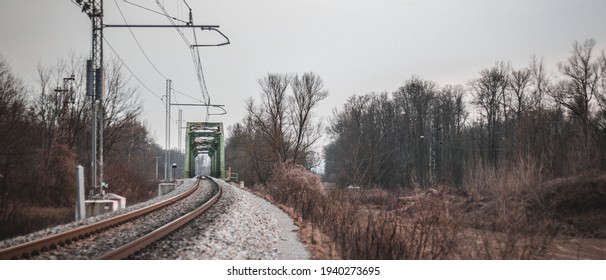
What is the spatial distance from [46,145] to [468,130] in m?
39.1

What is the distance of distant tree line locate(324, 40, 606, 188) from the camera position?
36.6 ft

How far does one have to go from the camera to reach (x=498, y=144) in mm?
35906

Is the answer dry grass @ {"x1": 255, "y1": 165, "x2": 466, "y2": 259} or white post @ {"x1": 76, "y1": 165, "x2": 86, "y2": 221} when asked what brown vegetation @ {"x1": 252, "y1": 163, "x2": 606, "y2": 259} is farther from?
white post @ {"x1": 76, "y1": 165, "x2": 86, "y2": 221}

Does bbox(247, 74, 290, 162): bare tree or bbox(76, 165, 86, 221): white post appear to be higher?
bbox(247, 74, 290, 162): bare tree

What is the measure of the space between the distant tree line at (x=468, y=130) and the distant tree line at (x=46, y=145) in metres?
7.53

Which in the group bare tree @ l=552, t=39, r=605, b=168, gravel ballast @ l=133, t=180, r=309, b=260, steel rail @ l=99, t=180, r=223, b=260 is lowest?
gravel ballast @ l=133, t=180, r=309, b=260

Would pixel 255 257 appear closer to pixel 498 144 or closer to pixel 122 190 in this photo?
pixel 122 190

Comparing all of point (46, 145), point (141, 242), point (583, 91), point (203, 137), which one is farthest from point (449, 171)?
point (141, 242)

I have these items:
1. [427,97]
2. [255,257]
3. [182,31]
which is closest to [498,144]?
[427,97]

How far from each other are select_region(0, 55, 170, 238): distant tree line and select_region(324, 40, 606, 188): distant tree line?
24.7 feet

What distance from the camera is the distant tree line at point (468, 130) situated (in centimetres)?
1115

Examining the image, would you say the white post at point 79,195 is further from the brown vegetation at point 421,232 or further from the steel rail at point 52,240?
the brown vegetation at point 421,232

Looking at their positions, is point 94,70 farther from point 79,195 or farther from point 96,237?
point 96,237

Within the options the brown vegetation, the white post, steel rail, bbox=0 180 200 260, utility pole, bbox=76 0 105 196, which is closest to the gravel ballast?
the brown vegetation
